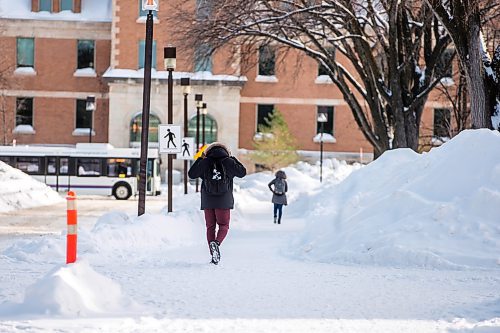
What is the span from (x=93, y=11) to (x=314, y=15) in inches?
1473

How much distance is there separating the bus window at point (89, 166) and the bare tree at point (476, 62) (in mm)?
25735

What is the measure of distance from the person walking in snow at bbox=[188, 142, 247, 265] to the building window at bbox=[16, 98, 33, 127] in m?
47.4

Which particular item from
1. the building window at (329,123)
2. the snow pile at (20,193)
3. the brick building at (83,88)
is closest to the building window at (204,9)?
the snow pile at (20,193)

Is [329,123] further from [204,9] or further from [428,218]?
[428,218]

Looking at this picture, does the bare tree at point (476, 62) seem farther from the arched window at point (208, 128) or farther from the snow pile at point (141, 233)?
the arched window at point (208, 128)

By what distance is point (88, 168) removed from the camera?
39031 mm

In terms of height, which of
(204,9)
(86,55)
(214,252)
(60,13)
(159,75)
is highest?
(60,13)

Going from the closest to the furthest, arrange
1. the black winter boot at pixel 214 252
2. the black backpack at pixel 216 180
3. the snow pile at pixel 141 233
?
the black winter boot at pixel 214 252
the black backpack at pixel 216 180
the snow pile at pixel 141 233

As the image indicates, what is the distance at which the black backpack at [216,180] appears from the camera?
1115 cm

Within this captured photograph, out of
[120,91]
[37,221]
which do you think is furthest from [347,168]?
[37,221]

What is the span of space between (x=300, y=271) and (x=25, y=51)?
49.5m

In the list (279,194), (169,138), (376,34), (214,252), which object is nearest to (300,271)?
(214,252)

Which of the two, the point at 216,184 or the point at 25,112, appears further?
the point at 25,112

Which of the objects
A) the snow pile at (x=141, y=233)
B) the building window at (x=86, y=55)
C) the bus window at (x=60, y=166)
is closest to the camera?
the snow pile at (x=141, y=233)
